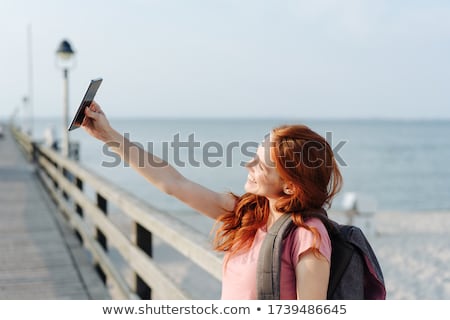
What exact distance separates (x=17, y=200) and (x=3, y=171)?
17.7ft

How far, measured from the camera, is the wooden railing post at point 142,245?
3467 mm

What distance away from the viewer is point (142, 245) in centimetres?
348

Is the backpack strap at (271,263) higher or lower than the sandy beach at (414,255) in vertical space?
higher

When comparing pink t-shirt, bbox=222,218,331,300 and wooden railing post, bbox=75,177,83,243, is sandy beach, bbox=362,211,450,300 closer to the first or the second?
wooden railing post, bbox=75,177,83,243

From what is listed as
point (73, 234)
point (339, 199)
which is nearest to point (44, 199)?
point (73, 234)

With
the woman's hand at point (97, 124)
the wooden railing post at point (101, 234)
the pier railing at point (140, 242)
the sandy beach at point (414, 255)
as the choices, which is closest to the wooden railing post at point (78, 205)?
the pier railing at point (140, 242)

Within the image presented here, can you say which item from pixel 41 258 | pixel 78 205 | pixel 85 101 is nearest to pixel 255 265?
pixel 85 101

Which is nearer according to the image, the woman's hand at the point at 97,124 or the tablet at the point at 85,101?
the tablet at the point at 85,101

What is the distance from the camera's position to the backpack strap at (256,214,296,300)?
1.42 metres

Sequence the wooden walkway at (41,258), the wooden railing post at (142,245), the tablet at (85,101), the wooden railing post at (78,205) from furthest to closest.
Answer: the wooden railing post at (78,205), the wooden walkway at (41,258), the wooden railing post at (142,245), the tablet at (85,101)

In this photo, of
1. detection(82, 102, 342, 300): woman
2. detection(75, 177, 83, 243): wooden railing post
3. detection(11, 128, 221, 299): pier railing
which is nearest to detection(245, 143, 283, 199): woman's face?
detection(82, 102, 342, 300): woman

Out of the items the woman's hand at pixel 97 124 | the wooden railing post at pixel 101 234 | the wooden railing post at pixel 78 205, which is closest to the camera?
the woman's hand at pixel 97 124

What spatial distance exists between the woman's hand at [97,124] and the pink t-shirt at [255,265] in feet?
1.99

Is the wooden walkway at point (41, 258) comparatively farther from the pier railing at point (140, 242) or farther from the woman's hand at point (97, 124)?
the woman's hand at point (97, 124)
